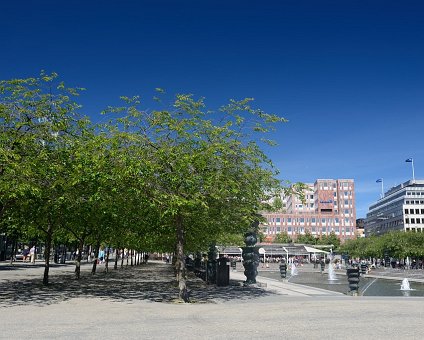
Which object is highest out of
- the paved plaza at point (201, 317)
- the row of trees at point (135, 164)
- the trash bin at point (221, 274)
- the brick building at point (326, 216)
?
the brick building at point (326, 216)

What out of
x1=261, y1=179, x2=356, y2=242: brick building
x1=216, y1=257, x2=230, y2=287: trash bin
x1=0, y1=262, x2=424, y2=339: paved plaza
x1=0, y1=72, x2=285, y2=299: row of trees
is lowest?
x1=0, y1=262, x2=424, y2=339: paved plaza

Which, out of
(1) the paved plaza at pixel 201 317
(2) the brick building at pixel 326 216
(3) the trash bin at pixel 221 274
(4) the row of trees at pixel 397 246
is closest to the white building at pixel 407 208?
(2) the brick building at pixel 326 216

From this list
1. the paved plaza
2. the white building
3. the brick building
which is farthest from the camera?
the brick building

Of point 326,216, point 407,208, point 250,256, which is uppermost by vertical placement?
point 407,208

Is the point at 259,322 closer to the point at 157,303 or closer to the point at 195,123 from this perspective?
the point at 157,303

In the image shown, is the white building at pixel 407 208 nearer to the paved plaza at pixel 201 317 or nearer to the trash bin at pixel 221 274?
the trash bin at pixel 221 274

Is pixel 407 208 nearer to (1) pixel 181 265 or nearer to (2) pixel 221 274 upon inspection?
(2) pixel 221 274

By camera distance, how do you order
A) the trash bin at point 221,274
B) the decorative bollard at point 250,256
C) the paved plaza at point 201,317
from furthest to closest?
the trash bin at point 221,274
the decorative bollard at point 250,256
the paved plaza at point 201,317

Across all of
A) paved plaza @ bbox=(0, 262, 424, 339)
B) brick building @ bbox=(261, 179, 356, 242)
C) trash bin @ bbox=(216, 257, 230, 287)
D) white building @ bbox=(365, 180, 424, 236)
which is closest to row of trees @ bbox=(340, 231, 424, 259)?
white building @ bbox=(365, 180, 424, 236)

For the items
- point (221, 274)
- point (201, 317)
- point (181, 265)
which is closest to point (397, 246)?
point (221, 274)

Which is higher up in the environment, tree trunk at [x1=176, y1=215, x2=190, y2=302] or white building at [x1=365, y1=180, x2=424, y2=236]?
white building at [x1=365, y1=180, x2=424, y2=236]

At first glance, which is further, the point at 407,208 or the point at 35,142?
the point at 407,208

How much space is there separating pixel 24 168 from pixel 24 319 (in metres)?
5.07

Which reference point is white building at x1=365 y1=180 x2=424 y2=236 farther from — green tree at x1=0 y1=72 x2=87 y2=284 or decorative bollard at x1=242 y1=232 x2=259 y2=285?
green tree at x1=0 y1=72 x2=87 y2=284
